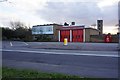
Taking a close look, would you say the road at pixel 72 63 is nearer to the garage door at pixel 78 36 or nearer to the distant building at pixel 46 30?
the garage door at pixel 78 36

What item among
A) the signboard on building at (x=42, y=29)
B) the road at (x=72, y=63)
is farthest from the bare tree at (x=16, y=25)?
the road at (x=72, y=63)

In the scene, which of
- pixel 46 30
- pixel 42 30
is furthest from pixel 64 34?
pixel 42 30

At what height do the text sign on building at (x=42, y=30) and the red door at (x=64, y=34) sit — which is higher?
the text sign on building at (x=42, y=30)

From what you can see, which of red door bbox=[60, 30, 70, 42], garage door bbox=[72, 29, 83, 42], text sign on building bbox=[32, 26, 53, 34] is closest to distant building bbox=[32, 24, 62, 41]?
text sign on building bbox=[32, 26, 53, 34]

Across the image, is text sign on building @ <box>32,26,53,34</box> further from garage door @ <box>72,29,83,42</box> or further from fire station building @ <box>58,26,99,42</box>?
garage door @ <box>72,29,83,42</box>

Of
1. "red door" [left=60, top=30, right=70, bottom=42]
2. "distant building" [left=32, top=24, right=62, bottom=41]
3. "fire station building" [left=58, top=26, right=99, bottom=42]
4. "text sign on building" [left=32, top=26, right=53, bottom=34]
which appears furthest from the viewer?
"text sign on building" [left=32, top=26, right=53, bottom=34]

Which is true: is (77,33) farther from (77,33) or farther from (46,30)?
(46,30)

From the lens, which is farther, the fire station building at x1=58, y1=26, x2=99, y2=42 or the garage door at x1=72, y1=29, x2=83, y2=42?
the garage door at x1=72, y1=29, x2=83, y2=42

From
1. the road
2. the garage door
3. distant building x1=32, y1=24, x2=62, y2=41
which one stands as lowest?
the road

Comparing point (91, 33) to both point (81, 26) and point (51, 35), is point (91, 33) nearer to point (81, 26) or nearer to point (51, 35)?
point (81, 26)

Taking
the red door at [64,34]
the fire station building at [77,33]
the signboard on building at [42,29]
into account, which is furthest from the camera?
the signboard on building at [42,29]

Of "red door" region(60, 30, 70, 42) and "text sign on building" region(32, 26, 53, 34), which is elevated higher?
"text sign on building" region(32, 26, 53, 34)

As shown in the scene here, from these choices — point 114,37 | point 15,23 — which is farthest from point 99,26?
point 114,37

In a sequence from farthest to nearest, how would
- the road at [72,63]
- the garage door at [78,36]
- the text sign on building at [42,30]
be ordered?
the text sign on building at [42,30]
the garage door at [78,36]
the road at [72,63]
